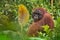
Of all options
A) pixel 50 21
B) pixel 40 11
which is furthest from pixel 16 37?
pixel 40 11

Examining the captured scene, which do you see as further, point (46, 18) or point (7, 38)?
point (46, 18)

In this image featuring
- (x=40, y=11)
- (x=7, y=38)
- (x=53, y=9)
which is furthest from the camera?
(x=53, y=9)

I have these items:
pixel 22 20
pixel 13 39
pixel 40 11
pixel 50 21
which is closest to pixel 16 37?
pixel 13 39

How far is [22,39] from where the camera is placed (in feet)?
2.07

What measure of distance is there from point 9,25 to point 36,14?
7.97 ft

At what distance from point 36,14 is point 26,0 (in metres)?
1.23

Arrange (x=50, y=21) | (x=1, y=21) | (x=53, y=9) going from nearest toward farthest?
(x=1, y=21)
(x=50, y=21)
(x=53, y=9)

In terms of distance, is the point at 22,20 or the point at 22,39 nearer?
the point at 22,39

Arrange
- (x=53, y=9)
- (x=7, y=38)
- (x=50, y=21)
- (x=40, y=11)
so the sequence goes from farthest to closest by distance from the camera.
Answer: (x=53, y=9)
(x=40, y=11)
(x=50, y=21)
(x=7, y=38)

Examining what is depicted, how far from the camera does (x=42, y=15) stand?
3.09 meters

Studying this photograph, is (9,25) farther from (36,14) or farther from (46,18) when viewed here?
(36,14)

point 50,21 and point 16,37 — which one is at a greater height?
point 16,37

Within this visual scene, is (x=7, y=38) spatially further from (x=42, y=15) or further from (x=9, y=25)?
(x=42, y=15)

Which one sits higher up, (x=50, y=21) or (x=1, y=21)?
(x=1, y=21)
